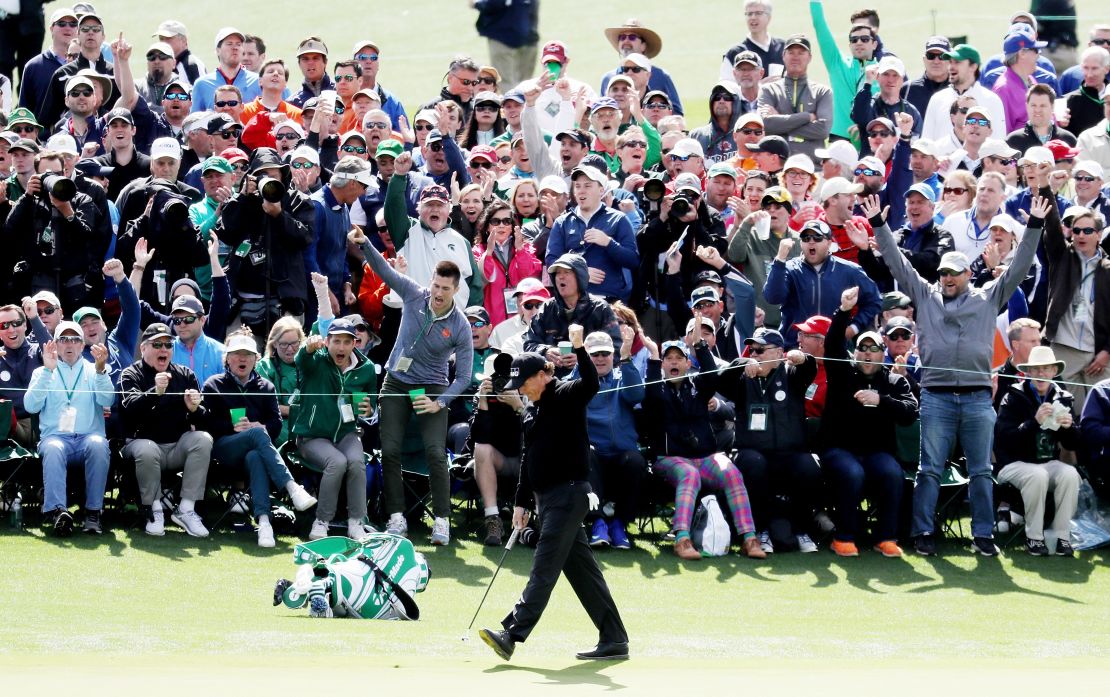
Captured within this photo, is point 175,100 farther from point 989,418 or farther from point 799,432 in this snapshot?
point 989,418

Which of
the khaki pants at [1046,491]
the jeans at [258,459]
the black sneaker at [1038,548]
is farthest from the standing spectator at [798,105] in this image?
the jeans at [258,459]

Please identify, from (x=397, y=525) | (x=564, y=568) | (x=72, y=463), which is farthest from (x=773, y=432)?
(x=72, y=463)

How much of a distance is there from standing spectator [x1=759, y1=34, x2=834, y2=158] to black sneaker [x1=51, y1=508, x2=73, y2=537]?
892cm

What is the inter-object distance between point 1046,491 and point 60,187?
8545 millimetres

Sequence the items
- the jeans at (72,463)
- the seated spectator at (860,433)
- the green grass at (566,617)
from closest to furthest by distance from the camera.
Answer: the green grass at (566,617) → the jeans at (72,463) → the seated spectator at (860,433)

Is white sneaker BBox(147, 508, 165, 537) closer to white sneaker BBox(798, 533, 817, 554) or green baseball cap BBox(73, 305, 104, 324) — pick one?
green baseball cap BBox(73, 305, 104, 324)

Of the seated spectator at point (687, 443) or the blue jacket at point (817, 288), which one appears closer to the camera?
the seated spectator at point (687, 443)

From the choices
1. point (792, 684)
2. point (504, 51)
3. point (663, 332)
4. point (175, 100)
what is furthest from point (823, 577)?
point (504, 51)

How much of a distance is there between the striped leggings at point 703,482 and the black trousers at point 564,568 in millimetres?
3421

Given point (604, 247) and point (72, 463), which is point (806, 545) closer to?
point (604, 247)

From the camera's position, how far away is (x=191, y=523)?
1395 centimetres

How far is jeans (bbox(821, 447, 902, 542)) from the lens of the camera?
14227 mm

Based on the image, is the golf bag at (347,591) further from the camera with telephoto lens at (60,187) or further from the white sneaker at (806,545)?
the camera with telephoto lens at (60,187)

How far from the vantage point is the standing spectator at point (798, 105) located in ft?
62.6
